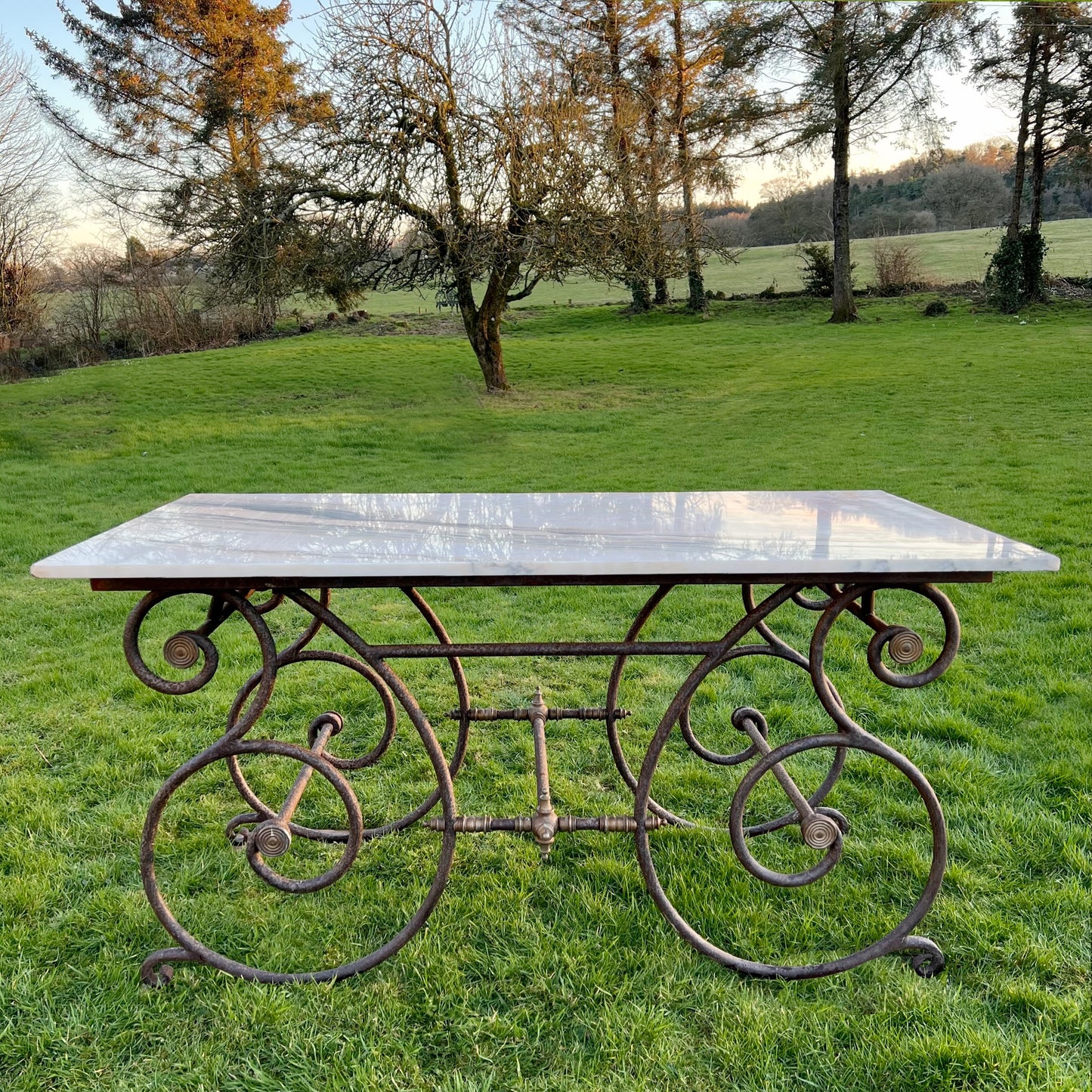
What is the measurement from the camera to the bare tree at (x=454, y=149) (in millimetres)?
11195

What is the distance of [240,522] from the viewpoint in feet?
7.34

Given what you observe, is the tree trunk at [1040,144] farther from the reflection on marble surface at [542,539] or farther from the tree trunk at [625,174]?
the reflection on marble surface at [542,539]

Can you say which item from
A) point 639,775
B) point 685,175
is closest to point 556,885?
point 639,775

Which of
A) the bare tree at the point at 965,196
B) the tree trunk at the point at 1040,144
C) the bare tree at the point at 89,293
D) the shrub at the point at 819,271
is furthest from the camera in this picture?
the bare tree at the point at 965,196

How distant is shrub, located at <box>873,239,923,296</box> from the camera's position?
78.4 ft

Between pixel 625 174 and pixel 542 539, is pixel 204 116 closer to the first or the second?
pixel 625 174

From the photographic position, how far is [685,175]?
1280 cm

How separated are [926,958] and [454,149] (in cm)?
1198

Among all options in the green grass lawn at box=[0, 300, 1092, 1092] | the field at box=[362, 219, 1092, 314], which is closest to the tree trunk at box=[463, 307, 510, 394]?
the green grass lawn at box=[0, 300, 1092, 1092]

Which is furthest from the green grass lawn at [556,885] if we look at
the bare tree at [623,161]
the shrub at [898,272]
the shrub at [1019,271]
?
the shrub at [898,272]

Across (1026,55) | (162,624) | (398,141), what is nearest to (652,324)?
(1026,55)

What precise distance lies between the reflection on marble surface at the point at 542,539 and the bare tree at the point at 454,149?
31.3 ft

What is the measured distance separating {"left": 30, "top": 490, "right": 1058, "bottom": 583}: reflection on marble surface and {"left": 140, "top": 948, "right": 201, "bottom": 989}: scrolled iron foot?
0.96 m

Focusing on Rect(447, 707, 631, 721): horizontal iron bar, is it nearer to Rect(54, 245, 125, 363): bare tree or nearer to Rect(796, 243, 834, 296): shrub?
Rect(54, 245, 125, 363): bare tree
